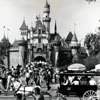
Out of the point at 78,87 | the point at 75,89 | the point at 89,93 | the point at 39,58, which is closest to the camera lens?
the point at 89,93

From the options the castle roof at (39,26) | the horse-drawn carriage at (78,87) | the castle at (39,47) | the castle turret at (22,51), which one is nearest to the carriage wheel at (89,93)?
the horse-drawn carriage at (78,87)

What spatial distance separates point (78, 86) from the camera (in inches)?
845

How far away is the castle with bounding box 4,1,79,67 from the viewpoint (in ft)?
379

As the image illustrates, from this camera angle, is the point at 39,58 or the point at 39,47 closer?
the point at 39,47

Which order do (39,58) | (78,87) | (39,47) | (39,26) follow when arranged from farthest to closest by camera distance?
(39,26) < (39,58) < (39,47) < (78,87)

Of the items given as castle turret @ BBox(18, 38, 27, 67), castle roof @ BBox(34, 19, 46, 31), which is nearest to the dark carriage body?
castle turret @ BBox(18, 38, 27, 67)

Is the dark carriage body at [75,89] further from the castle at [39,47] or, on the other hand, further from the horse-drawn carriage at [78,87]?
the castle at [39,47]

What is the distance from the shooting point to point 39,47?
Answer: 118m

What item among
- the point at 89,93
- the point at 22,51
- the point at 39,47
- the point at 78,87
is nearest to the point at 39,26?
the point at 39,47

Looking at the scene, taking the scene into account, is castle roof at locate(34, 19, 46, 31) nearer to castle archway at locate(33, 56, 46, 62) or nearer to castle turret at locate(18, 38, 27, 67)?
castle archway at locate(33, 56, 46, 62)

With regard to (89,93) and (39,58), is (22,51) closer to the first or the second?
(39,58)

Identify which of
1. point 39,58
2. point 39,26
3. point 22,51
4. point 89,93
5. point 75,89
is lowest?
point 89,93

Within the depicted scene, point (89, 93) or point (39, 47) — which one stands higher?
point (39, 47)

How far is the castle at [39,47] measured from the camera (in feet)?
379
